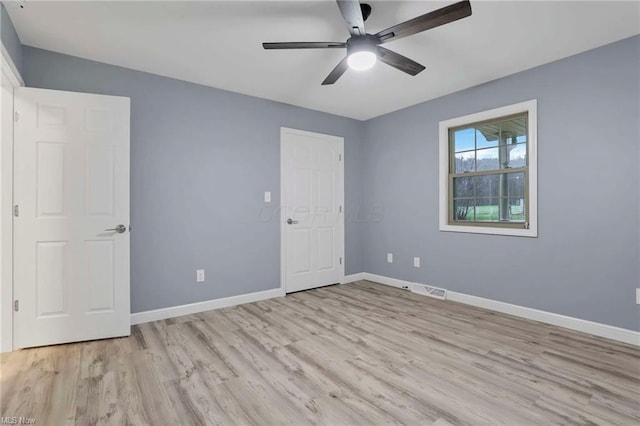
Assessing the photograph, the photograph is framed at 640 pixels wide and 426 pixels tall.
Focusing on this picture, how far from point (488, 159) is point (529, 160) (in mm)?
475

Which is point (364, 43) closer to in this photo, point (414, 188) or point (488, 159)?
point (488, 159)

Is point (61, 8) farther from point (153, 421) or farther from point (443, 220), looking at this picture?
point (443, 220)

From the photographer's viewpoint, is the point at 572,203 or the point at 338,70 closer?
the point at 338,70

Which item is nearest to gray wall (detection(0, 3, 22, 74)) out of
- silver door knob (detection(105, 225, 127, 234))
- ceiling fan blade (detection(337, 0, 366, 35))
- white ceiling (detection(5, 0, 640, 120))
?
white ceiling (detection(5, 0, 640, 120))

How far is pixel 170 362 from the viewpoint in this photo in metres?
2.26

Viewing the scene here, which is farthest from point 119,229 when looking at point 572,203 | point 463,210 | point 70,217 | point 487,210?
point 572,203

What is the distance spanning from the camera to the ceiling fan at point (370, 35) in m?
1.75

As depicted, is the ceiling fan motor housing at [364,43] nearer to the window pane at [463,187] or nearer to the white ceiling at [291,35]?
the white ceiling at [291,35]

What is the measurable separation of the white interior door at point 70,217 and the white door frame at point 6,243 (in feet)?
0.12

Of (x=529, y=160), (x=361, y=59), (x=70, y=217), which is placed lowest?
(x=70, y=217)

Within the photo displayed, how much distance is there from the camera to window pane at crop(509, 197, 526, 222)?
3.21 metres

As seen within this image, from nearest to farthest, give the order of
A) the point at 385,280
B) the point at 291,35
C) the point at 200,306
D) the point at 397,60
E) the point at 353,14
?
the point at 353,14 < the point at 397,60 < the point at 291,35 < the point at 200,306 < the point at 385,280

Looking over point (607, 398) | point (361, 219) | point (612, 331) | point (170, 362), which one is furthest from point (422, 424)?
point (361, 219)

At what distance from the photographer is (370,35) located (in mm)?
2088
